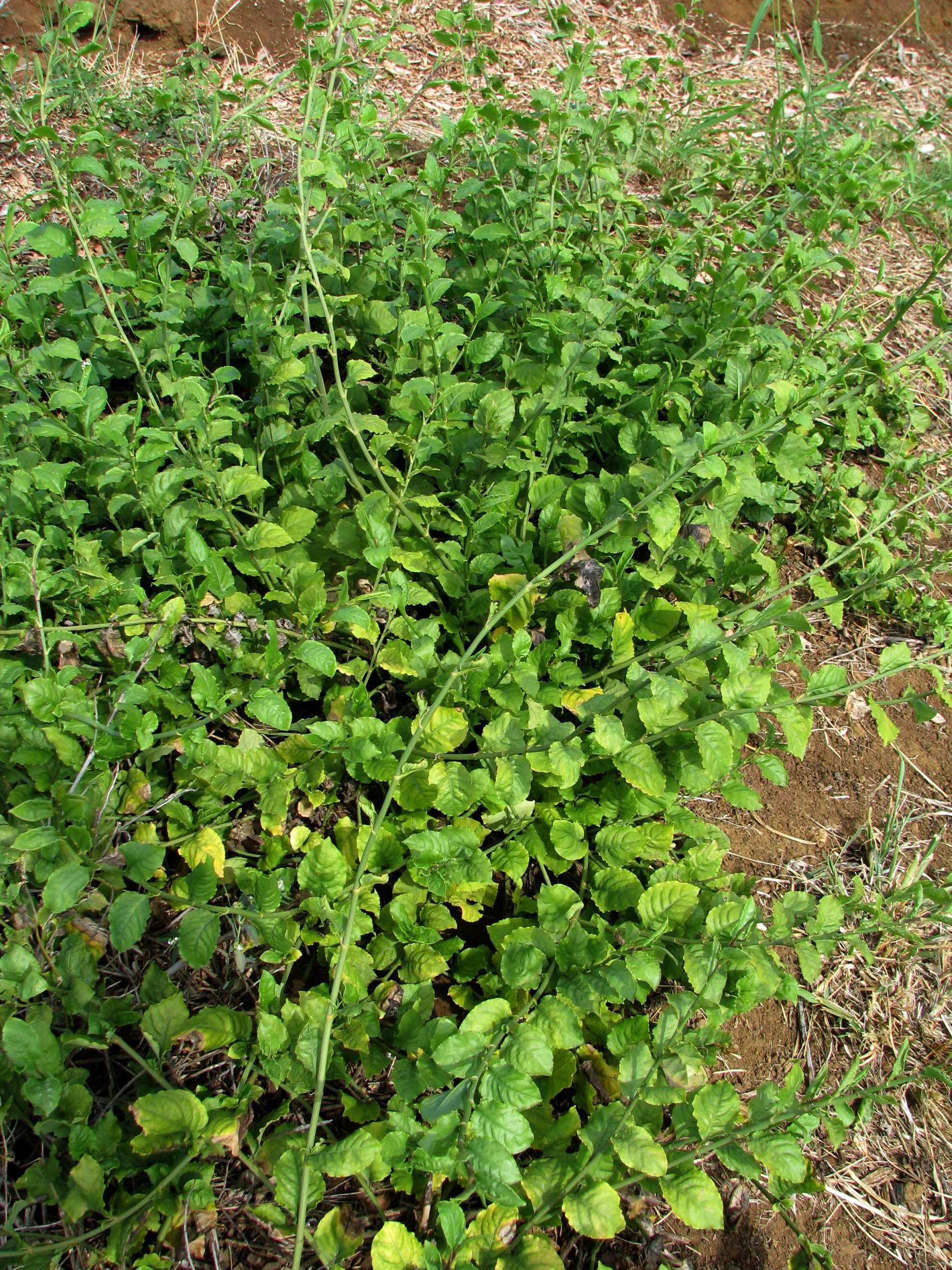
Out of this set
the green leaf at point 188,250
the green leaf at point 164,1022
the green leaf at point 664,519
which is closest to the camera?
the green leaf at point 164,1022

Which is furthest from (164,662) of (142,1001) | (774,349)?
(774,349)

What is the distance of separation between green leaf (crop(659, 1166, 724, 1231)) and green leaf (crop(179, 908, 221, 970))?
0.79 meters

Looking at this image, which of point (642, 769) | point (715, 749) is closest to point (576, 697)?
point (642, 769)

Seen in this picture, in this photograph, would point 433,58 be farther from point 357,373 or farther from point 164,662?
point 164,662

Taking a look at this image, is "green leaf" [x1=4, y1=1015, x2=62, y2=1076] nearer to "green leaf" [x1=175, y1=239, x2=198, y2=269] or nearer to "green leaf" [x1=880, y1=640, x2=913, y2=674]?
"green leaf" [x1=880, y1=640, x2=913, y2=674]

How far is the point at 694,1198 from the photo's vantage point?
1.36 metres

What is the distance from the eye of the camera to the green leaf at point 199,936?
1.43 m

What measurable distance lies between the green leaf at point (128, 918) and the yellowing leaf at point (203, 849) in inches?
14.3

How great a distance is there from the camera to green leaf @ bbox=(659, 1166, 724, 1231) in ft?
4.41

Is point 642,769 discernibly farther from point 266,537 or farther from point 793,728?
point 266,537

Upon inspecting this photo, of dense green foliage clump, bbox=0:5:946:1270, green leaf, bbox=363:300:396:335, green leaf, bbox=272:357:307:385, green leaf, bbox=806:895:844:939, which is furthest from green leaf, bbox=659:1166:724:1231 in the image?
green leaf, bbox=363:300:396:335

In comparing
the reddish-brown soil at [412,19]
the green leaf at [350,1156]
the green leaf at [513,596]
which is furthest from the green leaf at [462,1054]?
the reddish-brown soil at [412,19]

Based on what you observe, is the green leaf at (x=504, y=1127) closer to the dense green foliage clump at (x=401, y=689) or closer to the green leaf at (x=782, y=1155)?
the dense green foliage clump at (x=401, y=689)

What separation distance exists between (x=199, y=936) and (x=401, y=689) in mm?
878
